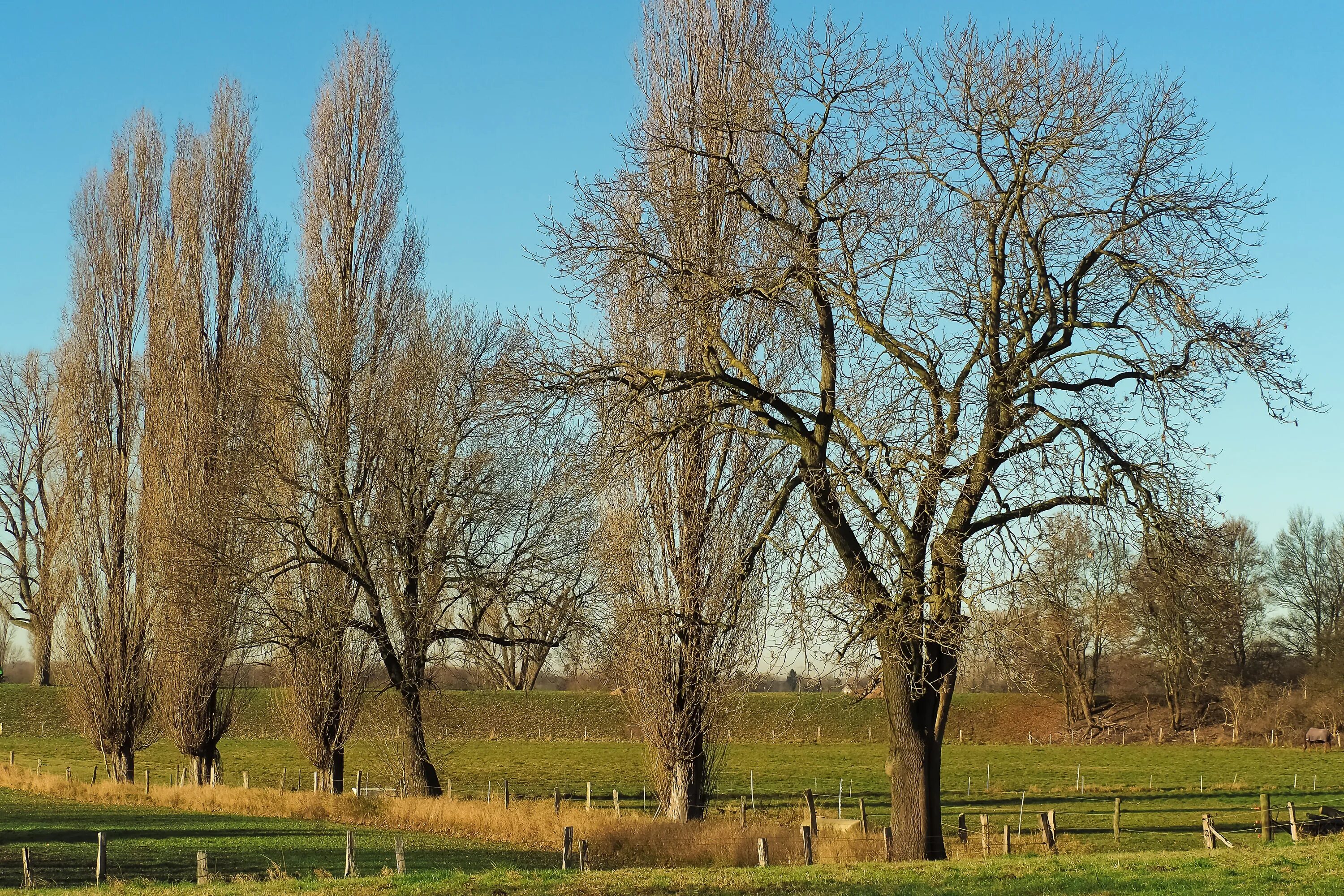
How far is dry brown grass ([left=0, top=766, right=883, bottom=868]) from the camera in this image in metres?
16.7

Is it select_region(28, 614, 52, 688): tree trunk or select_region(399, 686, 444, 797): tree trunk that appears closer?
select_region(399, 686, 444, 797): tree trunk

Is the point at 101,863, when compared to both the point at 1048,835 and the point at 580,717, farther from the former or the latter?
the point at 580,717

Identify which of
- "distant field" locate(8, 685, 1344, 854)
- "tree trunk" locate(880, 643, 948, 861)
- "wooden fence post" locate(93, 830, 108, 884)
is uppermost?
"tree trunk" locate(880, 643, 948, 861)

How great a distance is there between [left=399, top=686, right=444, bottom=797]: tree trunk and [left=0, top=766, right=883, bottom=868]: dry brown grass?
628 mm

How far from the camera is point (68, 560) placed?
3073 centimetres

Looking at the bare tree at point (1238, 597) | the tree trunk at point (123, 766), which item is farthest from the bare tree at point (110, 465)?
the bare tree at point (1238, 597)

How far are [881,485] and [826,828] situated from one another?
30.1 ft

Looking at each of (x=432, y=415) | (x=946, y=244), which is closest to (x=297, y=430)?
(x=432, y=415)

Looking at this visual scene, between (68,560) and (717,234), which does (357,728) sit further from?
(717,234)

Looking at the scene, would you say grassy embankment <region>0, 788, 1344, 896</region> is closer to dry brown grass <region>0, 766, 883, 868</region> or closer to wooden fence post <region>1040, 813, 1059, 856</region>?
dry brown grass <region>0, 766, 883, 868</region>

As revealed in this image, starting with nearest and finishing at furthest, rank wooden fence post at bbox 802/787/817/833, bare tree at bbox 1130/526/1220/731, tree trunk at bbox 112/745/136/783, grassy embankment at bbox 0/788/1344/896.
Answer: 1. grassy embankment at bbox 0/788/1344/896
2. bare tree at bbox 1130/526/1220/731
3. wooden fence post at bbox 802/787/817/833
4. tree trunk at bbox 112/745/136/783

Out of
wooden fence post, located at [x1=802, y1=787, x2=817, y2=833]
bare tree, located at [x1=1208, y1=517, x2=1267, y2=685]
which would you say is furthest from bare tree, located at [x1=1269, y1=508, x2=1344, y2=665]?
wooden fence post, located at [x1=802, y1=787, x2=817, y2=833]

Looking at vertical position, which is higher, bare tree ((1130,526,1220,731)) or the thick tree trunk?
bare tree ((1130,526,1220,731))

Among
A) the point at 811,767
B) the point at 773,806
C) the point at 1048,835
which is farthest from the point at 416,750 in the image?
the point at 811,767
